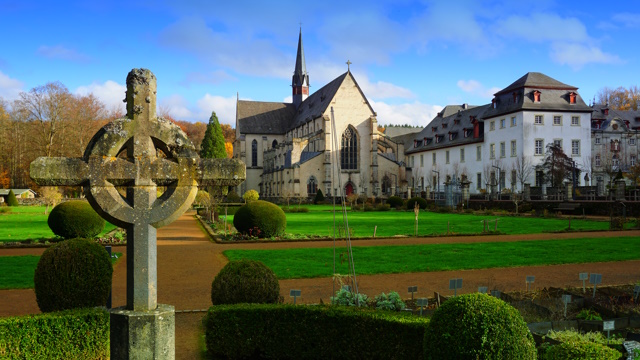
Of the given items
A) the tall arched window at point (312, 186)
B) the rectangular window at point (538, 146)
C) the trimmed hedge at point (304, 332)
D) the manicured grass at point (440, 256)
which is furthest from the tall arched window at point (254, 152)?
the trimmed hedge at point (304, 332)

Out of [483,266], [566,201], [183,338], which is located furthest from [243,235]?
[566,201]

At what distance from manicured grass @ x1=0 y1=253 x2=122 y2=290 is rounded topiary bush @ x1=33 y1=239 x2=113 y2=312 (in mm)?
2948

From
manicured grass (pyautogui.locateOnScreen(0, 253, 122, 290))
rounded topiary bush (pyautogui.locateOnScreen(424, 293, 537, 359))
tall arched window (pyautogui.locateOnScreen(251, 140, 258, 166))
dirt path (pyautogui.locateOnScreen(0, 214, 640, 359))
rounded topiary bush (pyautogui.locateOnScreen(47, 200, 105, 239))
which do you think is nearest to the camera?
rounded topiary bush (pyautogui.locateOnScreen(424, 293, 537, 359))

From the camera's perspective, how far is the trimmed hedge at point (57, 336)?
5.64 m

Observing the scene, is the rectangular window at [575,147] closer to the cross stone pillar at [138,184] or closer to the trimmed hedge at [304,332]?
the trimmed hedge at [304,332]

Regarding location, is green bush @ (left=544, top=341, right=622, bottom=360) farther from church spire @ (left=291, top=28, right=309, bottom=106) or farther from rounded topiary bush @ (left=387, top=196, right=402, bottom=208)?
church spire @ (left=291, top=28, right=309, bottom=106)

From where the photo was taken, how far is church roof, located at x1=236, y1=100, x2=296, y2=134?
8125 cm

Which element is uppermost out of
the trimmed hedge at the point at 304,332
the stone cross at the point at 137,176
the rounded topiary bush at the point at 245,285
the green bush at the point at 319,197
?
the stone cross at the point at 137,176

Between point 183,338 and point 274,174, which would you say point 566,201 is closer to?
point 183,338

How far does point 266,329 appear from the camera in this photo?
6266 mm

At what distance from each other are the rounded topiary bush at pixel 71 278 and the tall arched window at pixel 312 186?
183 feet

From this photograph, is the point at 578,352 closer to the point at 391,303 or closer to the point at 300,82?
the point at 391,303

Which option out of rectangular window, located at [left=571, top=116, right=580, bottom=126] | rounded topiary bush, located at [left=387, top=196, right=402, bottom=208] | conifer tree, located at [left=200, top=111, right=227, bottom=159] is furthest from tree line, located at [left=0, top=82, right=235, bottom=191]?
rectangular window, located at [left=571, top=116, right=580, bottom=126]

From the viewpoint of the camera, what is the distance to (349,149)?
65.6m
